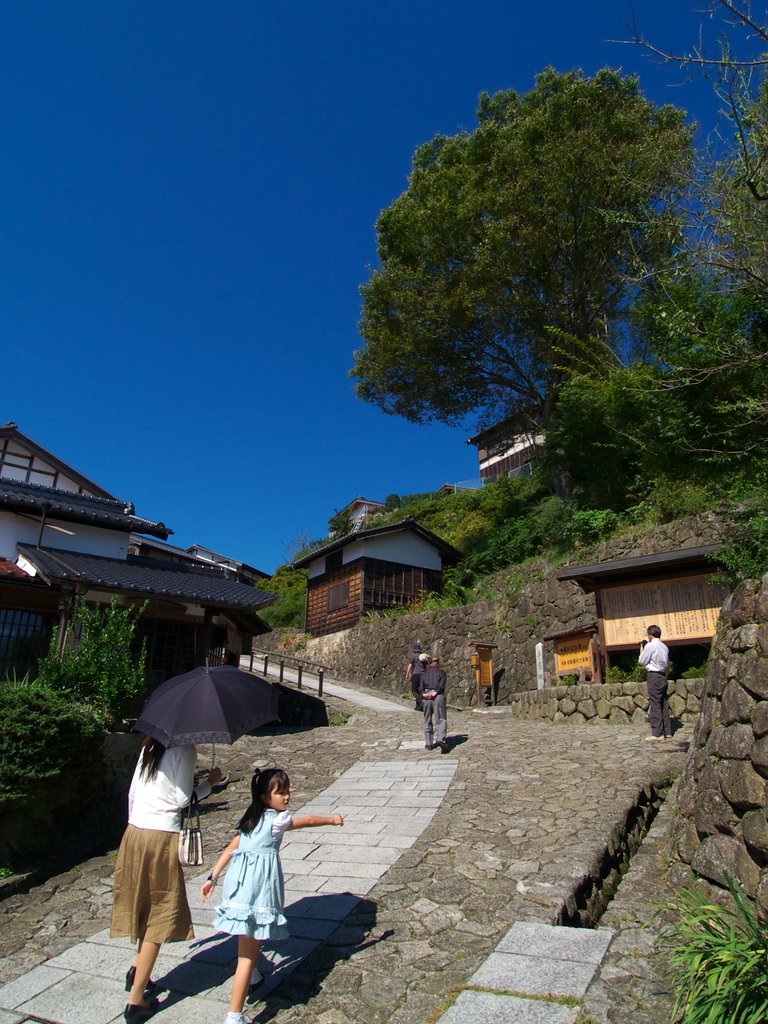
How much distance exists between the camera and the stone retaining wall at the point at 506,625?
54.4 ft

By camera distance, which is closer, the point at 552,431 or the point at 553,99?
the point at 553,99

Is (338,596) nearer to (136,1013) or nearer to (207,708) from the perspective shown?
(207,708)

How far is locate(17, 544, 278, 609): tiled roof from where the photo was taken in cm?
1150

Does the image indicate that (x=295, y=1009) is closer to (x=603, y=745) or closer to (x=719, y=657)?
(x=719, y=657)

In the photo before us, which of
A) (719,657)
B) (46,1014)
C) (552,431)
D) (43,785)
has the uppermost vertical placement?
(552,431)

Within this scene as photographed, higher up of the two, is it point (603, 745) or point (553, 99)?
point (553, 99)

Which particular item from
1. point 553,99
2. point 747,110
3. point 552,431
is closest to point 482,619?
point 552,431

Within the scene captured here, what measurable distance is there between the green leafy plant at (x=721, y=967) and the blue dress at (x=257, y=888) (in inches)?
89.6

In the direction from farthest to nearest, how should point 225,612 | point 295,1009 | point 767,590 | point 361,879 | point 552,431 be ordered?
point 552,431 → point 225,612 → point 361,879 → point 767,590 → point 295,1009

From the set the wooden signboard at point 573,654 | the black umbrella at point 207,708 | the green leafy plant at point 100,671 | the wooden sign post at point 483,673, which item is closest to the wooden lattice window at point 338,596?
the wooden sign post at point 483,673

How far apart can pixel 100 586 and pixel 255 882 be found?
9135mm

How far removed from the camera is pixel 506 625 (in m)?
19.3

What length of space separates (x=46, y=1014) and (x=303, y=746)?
8745mm

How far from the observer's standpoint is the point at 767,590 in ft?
17.3
